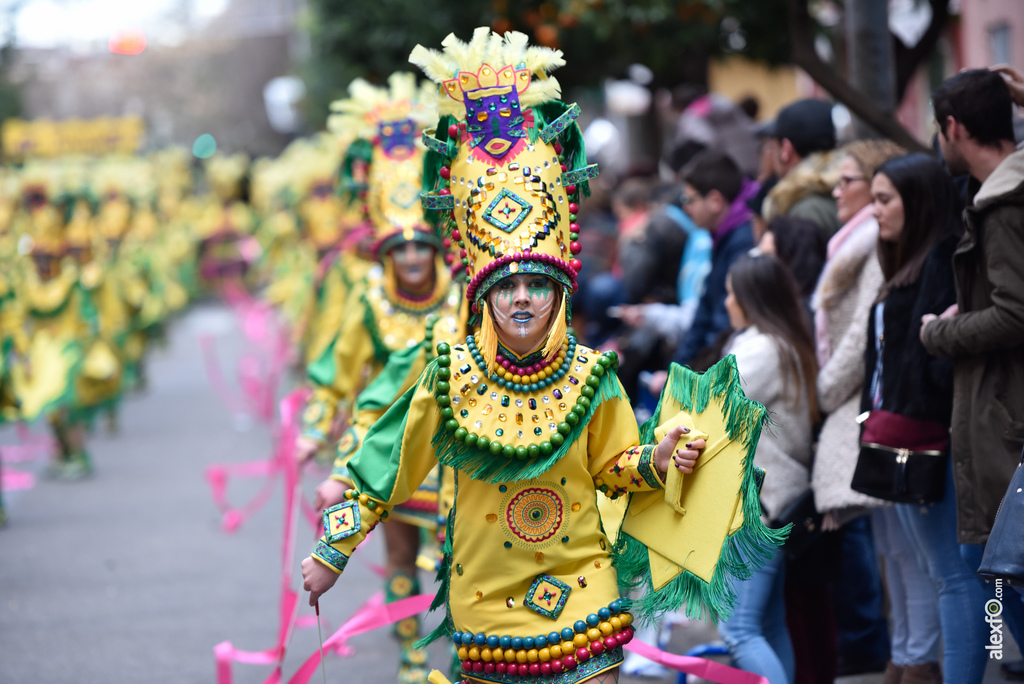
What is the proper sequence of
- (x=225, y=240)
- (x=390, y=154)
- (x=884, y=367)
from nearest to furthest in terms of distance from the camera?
(x=884, y=367)
(x=390, y=154)
(x=225, y=240)

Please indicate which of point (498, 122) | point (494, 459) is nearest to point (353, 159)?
point (498, 122)

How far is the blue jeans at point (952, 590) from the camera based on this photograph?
152 inches

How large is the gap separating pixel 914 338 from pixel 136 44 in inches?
1700

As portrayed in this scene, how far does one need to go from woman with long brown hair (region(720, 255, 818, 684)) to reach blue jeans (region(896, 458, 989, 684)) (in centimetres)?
Result: 47

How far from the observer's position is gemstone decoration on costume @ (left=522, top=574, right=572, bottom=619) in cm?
340

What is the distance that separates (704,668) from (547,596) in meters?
0.79

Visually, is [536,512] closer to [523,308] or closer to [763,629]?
[523,308]

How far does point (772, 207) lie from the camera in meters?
5.54

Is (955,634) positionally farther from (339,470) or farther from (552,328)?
(339,470)

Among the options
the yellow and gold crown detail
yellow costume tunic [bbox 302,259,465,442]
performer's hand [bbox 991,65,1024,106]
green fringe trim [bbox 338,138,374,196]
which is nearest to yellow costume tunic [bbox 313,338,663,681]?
the yellow and gold crown detail

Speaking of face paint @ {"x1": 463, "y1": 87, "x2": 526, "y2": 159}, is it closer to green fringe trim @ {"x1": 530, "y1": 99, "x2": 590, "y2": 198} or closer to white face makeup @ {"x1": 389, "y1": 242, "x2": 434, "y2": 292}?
green fringe trim @ {"x1": 530, "y1": 99, "x2": 590, "y2": 198}

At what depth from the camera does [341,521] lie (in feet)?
11.5

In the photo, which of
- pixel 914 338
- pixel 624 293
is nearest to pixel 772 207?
pixel 914 338

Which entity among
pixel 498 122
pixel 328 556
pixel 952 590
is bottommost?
pixel 952 590
